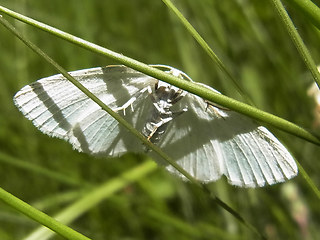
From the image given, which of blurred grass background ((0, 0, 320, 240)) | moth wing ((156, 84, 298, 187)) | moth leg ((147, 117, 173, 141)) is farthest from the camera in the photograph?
blurred grass background ((0, 0, 320, 240))

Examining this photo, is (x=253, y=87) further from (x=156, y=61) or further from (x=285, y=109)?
(x=156, y=61)

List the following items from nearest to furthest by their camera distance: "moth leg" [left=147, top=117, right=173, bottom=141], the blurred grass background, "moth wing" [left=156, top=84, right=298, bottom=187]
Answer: "moth wing" [left=156, top=84, right=298, bottom=187]
"moth leg" [left=147, top=117, right=173, bottom=141]
the blurred grass background

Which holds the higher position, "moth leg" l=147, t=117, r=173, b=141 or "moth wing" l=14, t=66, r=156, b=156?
"moth wing" l=14, t=66, r=156, b=156

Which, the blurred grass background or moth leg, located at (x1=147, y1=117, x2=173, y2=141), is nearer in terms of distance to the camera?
moth leg, located at (x1=147, y1=117, x2=173, y2=141)

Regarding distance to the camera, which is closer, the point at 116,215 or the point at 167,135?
the point at 167,135

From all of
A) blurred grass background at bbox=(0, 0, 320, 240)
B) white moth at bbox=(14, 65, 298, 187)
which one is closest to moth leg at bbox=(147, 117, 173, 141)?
white moth at bbox=(14, 65, 298, 187)

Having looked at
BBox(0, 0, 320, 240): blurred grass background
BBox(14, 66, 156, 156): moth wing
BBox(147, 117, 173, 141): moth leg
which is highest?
BBox(14, 66, 156, 156): moth wing

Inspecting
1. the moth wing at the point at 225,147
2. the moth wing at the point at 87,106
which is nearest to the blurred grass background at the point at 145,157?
the moth wing at the point at 225,147

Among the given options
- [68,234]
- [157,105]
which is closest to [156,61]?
[157,105]

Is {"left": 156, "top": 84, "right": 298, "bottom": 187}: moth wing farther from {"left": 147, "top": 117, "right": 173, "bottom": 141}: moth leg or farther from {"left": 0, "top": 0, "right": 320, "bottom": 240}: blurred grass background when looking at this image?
{"left": 0, "top": 0, "right": 320, "bottom": 240}: blurred grass background
